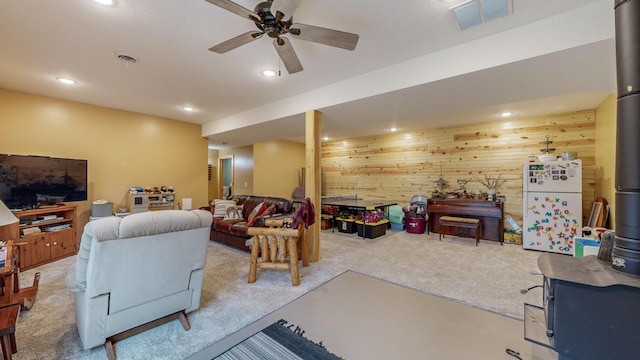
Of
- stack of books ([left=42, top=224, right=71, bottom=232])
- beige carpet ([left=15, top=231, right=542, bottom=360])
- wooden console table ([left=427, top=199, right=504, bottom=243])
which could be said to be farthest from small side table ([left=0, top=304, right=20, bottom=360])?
wooden console table ([left=427, top=199, right=504, bottom=243])

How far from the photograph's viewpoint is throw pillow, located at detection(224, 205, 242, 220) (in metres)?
4.83

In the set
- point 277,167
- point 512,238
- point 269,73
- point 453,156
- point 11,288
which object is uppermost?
point 269,73

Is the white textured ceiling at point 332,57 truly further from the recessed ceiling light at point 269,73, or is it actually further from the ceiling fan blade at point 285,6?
the ceiling fan blade at point 285,6

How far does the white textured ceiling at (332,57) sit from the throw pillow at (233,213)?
2.15 m

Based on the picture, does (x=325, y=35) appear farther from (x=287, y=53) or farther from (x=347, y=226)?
(x=347, y=226)

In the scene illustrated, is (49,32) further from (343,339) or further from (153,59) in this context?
(343,339)

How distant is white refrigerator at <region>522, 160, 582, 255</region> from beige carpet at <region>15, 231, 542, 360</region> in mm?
364

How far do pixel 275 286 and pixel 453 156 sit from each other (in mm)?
5236

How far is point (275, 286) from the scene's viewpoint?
9.54 feet

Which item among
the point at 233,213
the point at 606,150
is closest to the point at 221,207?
the point at 233,213

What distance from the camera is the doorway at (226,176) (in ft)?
27.6

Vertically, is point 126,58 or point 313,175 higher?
point 126,58

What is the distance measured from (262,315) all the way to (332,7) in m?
2.83

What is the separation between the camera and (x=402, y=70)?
2889mm
